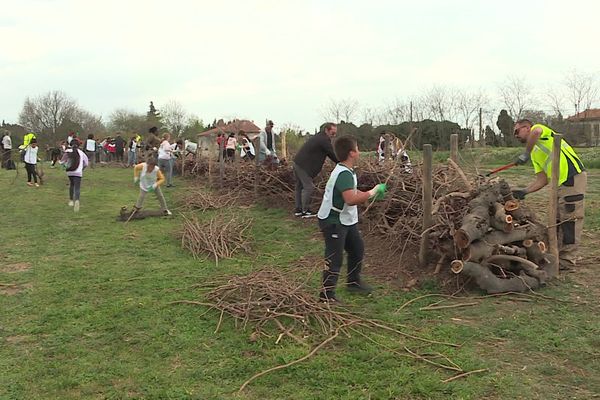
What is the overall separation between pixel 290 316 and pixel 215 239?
322 cm

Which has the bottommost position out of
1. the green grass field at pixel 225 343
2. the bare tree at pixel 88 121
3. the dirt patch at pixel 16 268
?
the green grass field at pixel 225 343

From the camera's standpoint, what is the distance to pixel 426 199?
584cm

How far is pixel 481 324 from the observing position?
447 cm

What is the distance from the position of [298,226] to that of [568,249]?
4.31 m

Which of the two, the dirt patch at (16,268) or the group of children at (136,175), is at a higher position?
the group of children at (136,175)

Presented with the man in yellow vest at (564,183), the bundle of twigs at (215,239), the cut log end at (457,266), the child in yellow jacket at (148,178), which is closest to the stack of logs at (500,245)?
the cut log end at (457,266)

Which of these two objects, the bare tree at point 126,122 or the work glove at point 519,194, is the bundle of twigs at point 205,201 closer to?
the work glove at point 519,194

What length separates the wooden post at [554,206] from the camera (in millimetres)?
5434

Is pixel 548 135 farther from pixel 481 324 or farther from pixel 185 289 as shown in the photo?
pixel 185 289

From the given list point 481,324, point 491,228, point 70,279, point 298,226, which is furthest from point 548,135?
point 70,279

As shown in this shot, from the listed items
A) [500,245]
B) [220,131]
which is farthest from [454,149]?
[220,131]

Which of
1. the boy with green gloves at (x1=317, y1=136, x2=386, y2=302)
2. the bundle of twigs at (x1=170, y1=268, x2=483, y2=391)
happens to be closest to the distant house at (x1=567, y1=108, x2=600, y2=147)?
the boy with green gloves at (x1=317, y1=136, x2=386, y2=302)

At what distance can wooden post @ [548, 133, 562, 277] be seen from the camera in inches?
214

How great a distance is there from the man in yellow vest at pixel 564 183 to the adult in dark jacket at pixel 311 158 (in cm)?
332
